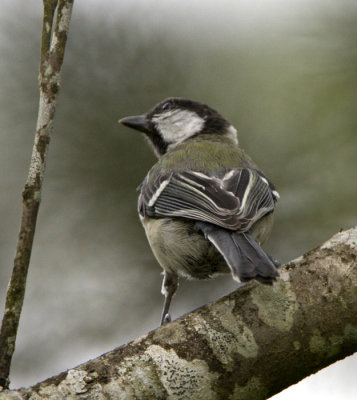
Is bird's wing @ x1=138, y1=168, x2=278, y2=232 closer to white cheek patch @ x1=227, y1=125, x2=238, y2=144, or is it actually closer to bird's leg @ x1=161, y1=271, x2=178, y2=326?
bird's leg @ x1=161, y1=271, x2=178, y2=326

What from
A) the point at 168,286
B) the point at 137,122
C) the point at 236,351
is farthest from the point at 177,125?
the point at 236,351

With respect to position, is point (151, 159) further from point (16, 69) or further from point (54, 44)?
point (54, 44)

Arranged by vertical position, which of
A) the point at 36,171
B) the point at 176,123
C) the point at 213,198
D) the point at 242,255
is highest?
the point at 36,171

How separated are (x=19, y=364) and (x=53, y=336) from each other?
0.33 metres

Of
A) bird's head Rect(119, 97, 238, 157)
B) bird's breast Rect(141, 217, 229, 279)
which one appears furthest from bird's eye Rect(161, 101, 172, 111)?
bird's breast Rect(141, 217, 229, 279)

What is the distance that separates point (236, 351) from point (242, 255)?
46 cm

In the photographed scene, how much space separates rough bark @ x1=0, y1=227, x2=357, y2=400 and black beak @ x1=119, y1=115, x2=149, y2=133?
2.27m

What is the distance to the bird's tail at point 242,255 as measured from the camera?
7.29 ft

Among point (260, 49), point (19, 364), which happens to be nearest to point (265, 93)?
point (260, 49)

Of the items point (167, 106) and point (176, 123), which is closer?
point (167, 106)

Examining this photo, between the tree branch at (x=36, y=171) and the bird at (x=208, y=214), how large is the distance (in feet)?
2.49

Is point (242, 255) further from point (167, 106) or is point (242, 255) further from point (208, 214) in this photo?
point (167, 106)

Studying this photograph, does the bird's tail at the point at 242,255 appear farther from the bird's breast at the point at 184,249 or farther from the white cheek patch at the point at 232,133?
the white cheek patch at the point at 232,133

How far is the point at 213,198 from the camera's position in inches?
115
